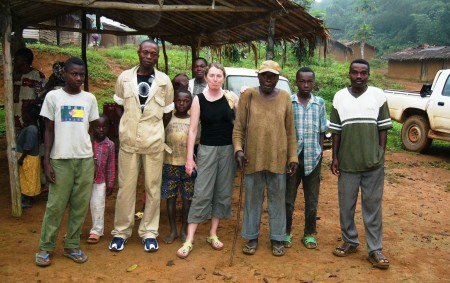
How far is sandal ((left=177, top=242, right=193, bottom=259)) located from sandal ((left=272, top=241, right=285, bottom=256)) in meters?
0.79

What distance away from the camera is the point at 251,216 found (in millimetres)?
3666

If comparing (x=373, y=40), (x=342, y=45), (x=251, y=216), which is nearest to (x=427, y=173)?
(x=251, y=216)

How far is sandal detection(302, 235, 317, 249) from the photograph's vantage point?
12.7 ft

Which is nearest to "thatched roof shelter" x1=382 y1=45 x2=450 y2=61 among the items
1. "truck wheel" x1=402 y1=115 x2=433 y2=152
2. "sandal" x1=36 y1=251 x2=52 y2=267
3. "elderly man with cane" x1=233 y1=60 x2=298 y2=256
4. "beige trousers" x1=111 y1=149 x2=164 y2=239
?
"truck wheel" x1=402 y1=115 x2=433 y2=152

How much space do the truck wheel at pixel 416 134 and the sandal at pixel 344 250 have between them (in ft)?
21.4

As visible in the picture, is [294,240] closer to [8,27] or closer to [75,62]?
[75,62]

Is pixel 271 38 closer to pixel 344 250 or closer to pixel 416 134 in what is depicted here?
pixel 344 250

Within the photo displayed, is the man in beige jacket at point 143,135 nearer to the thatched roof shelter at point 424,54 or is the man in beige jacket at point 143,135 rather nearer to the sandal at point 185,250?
the sandal at point 185,250

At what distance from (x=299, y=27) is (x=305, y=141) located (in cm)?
292

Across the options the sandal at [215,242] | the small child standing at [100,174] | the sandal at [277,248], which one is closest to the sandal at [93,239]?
the small child standing at [100,174]

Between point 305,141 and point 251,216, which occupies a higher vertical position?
point 305,141

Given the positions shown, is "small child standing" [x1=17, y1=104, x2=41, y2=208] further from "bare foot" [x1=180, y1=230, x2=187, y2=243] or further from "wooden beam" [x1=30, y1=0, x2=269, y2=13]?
"bare foot" [x1=180, y1=230, x2=187, y2=243]

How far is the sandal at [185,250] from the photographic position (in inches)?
140

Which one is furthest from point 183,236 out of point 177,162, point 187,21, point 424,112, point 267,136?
point 424,112
